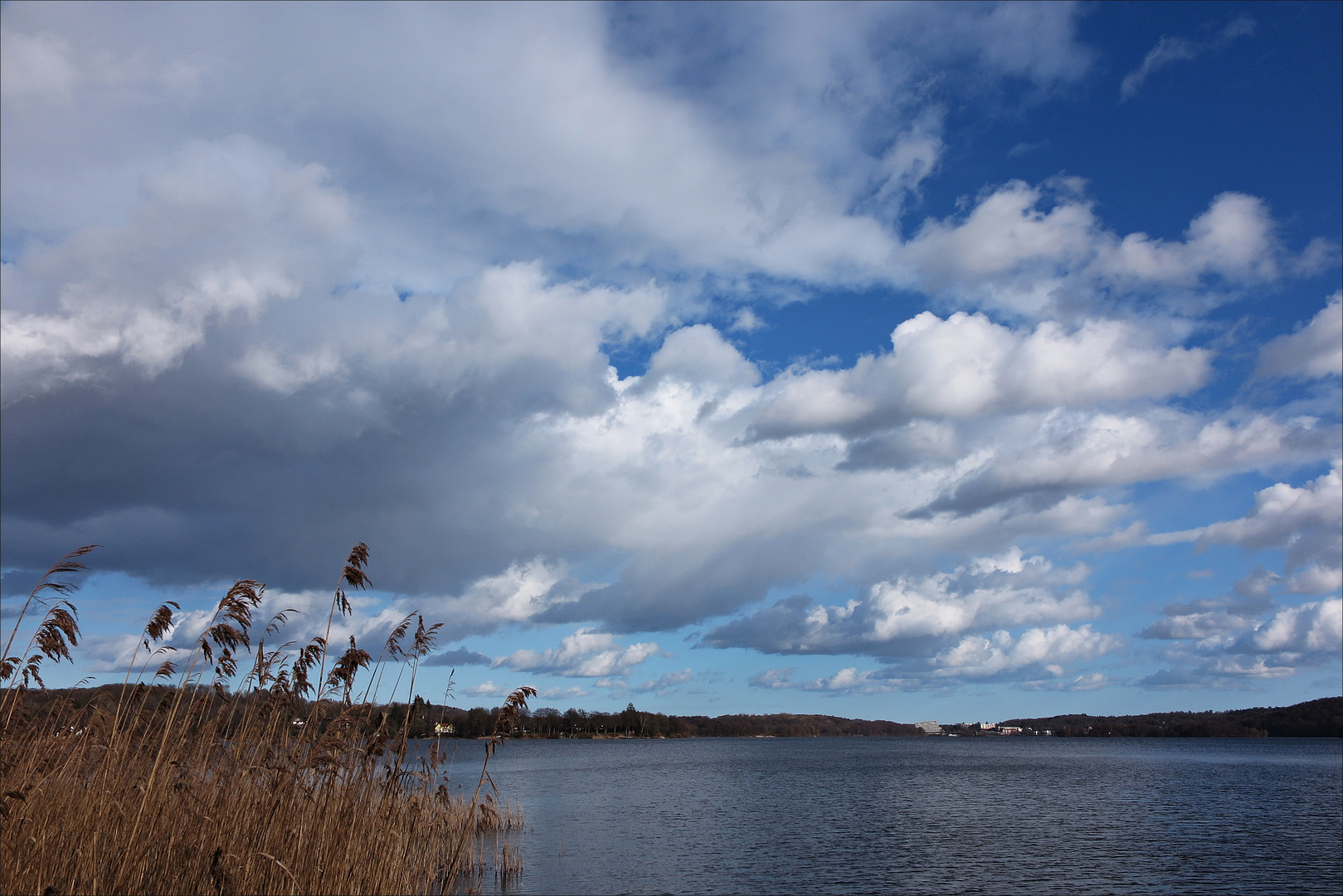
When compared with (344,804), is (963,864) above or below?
below

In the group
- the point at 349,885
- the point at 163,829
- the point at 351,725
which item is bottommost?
the point at 349,885

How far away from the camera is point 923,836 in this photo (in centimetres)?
3484

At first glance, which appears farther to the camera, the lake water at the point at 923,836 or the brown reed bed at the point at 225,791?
the lake water at the point at 923,836

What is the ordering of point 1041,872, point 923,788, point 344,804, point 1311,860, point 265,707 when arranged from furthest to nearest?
1. point 923,788
2. point 1311,860
3. point 1041,872
4. point 265,707
5. point 344,804

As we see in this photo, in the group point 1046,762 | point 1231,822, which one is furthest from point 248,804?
point 1046,762

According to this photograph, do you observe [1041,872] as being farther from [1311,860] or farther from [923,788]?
[923,788]

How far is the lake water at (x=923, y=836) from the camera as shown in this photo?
998 inches

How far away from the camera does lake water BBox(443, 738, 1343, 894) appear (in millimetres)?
25344

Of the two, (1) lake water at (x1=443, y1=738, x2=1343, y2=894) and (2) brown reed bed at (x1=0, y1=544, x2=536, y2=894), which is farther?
(1) lake water at (x1=443, y1=738, x2=1343, y2=894)

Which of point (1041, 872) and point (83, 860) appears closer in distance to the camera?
point (83, 860)

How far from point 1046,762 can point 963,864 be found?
95139 millimetres

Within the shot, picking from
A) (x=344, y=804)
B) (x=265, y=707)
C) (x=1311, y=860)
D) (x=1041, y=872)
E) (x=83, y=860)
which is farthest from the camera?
(x=1311, y=860)

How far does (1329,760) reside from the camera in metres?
121

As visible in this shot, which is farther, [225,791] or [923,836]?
[923,836]
